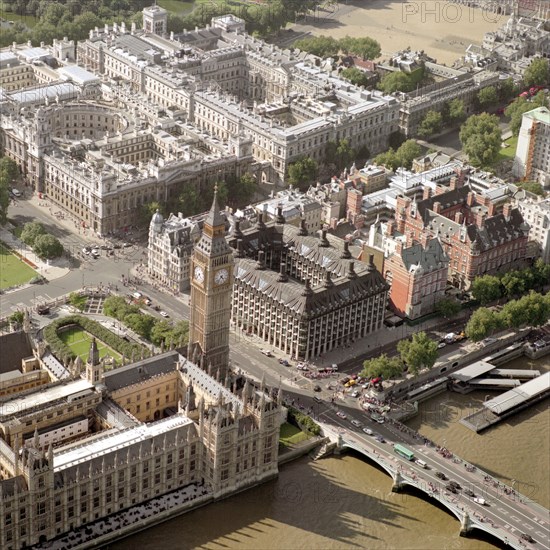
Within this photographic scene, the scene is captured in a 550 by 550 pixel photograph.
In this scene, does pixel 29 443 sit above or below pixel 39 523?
above
